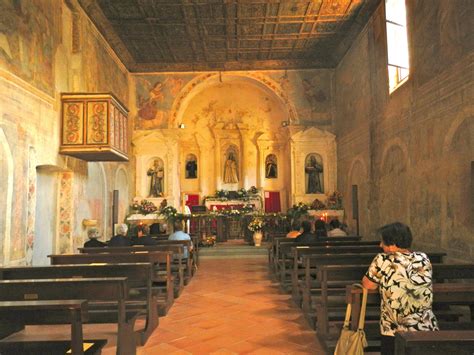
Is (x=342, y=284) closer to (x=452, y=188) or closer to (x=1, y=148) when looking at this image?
(x=452, y=188)

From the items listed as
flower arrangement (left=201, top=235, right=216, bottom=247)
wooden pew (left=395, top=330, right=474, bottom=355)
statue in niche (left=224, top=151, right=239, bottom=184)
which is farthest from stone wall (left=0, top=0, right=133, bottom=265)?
statue in niche (left=224, top=151, right=239, bottom=184)

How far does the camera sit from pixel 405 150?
10367 mm

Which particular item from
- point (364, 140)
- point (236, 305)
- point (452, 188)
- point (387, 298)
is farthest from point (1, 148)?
point (364, 140)

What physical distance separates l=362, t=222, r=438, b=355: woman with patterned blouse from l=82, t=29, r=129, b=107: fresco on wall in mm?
11091

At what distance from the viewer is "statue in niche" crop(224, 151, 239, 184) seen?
21.5m

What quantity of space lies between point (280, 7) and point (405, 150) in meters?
6.06

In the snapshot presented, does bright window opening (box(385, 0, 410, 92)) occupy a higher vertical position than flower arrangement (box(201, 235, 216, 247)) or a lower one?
higher

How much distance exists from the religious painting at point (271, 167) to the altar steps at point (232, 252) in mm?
7445

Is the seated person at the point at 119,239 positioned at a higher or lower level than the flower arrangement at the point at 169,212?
lower

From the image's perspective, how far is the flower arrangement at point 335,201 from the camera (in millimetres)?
16766

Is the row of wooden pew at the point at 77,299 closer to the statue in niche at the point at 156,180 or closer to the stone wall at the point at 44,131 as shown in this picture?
the stone wall at the point at 44,131

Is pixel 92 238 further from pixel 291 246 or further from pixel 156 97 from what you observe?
pixel 156 97

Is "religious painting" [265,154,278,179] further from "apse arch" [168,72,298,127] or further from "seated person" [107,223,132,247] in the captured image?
"seated person" [107,223,132,247]

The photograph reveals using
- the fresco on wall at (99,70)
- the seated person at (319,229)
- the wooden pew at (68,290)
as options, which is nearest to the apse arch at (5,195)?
the wooden pew at (68,290)
